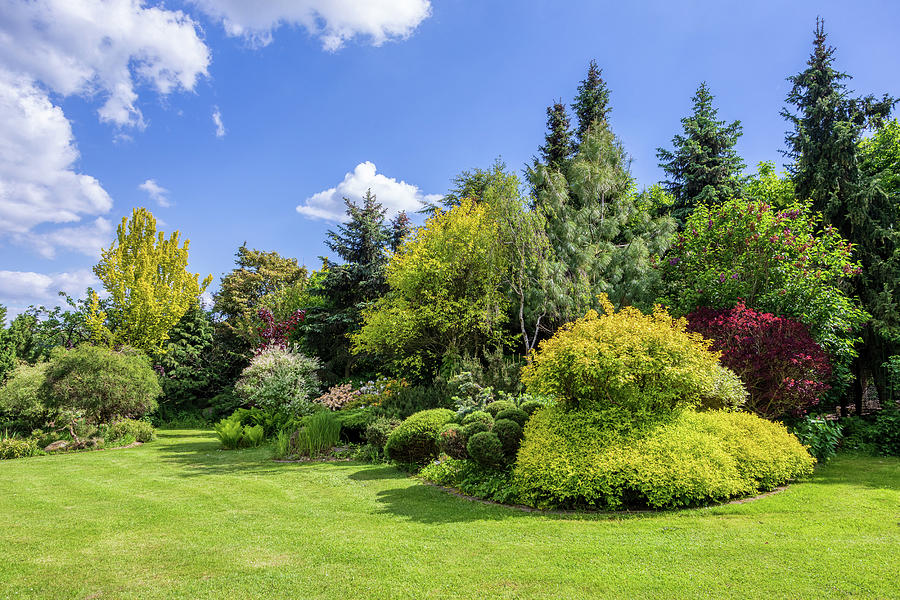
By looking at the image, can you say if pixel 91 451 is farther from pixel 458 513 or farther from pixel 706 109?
pixel 706 109

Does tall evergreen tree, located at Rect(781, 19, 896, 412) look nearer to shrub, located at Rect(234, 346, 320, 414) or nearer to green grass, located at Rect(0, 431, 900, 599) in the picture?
green grass, located at Rect(0, 431, 900, 599)

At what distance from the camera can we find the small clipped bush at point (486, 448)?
682 cm

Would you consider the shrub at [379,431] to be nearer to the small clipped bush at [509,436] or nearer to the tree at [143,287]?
the small clipped bush at [509,436]

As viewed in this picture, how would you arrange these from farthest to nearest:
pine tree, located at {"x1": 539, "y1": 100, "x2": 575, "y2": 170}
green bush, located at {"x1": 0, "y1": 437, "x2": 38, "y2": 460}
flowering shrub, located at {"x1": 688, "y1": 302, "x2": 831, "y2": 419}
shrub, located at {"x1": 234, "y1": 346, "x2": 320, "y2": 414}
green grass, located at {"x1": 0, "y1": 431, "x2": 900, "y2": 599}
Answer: pine tree, located at {"x1": 539, "y1": 100, "x2": 575, "y2": 170} → shrub, located at {"x1": 234, "y1": 346, "x2": 320, "y2": 414} → green bush, located at {"x1": 0, "y1": 437, "x2": 38, "y2": 460} → flowering shrub, located at {"x1": 688, "y1": 302, "x2": 831, "y2": 419} → green grass, located at {"x1": 0, "y1": 431, "x2": 900, "y2": 599}

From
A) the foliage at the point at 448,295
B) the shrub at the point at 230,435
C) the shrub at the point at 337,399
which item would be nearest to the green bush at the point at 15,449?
the shrub at the point at 230,435

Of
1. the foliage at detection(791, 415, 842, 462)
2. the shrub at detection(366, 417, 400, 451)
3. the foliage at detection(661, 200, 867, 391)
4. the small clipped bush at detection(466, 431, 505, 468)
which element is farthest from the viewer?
the foliage at detection(661, 200, 867, 391)

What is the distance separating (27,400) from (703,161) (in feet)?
77.8

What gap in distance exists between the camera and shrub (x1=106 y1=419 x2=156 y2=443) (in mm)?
13512

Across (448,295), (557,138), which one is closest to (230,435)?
(448,295)

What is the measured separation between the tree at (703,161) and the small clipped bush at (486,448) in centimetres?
1422

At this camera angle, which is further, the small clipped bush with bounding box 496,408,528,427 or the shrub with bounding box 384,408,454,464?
the shrub with bounding box 384,408,454,464

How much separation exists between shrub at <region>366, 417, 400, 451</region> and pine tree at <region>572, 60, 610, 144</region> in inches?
598

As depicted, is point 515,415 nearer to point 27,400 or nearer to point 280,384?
point 280,384

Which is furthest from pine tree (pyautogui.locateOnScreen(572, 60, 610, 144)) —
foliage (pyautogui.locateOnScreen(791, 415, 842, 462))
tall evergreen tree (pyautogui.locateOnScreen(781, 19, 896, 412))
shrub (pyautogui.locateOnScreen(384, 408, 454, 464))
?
shrub (pyautogui.locateOnScreen(384, 408, 454, 464))
